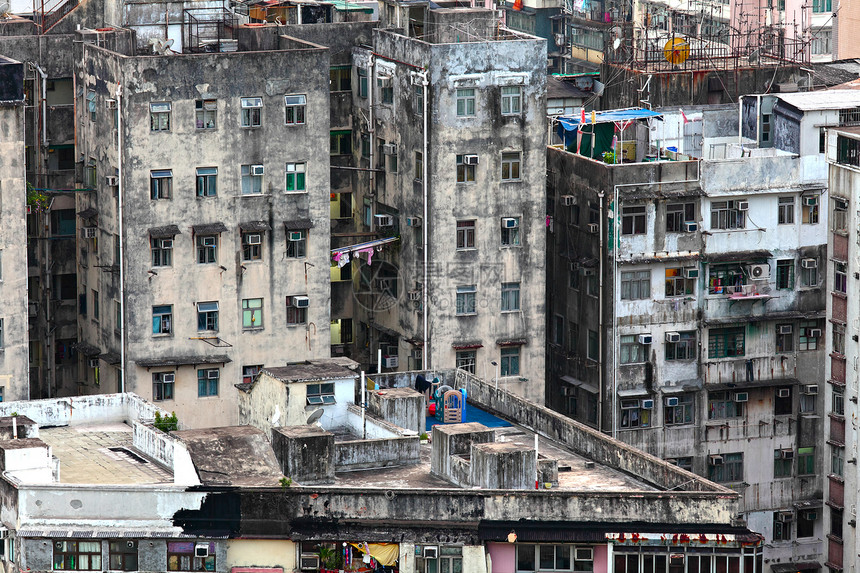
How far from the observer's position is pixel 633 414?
302 feet

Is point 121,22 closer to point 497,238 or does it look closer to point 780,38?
point 497,238

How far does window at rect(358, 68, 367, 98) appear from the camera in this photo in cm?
9275

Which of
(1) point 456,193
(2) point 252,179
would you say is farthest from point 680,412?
(2) point 252,179

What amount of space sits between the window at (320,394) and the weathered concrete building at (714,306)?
1775 centimetres

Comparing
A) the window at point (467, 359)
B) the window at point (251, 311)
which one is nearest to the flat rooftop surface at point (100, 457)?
the window at point (251, 311)

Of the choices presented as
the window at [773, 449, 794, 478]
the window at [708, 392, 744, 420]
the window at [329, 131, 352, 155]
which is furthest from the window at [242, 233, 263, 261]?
the window at [773, 449, 794, 478]

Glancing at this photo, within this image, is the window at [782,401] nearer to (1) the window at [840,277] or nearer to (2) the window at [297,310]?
(1) the window at [840,277]

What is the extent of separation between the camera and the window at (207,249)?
8731 cm

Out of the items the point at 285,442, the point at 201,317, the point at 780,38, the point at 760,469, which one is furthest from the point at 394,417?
the point at 780,38

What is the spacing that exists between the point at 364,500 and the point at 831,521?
75.6 ft

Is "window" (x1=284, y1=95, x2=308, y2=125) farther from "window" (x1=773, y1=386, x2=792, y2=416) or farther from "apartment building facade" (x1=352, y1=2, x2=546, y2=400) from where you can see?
"window" (x1=773, y1=386, x2=792, y2=416)

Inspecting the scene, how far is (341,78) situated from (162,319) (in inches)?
524

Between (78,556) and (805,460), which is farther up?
(78,556)

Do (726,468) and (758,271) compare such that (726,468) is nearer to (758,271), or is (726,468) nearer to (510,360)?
(758,271)
